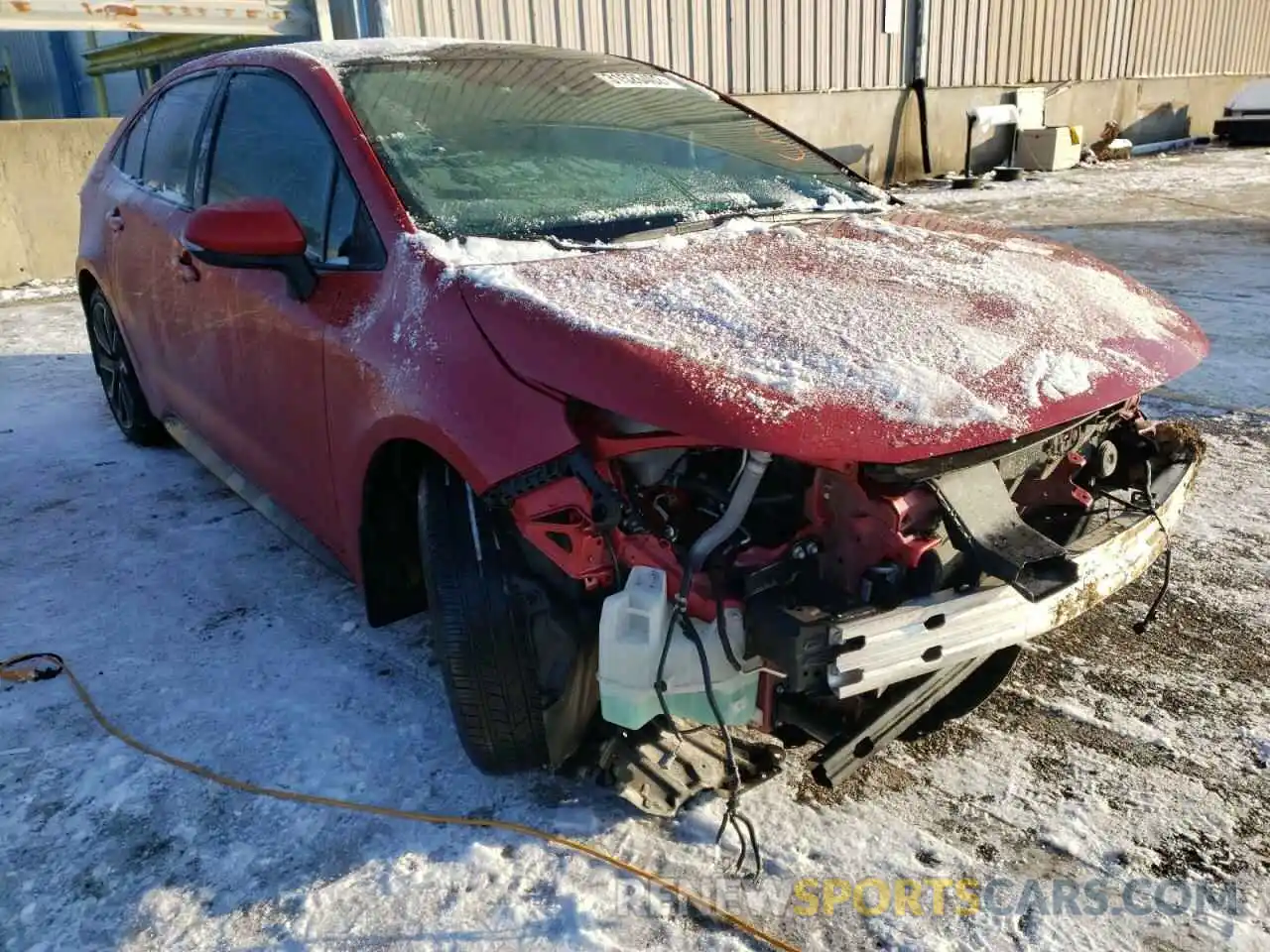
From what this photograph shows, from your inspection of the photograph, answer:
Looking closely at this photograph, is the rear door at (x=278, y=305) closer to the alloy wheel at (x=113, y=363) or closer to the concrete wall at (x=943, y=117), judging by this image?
the alloy wheel at (x=113, y=363)

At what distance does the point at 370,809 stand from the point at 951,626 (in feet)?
4.41

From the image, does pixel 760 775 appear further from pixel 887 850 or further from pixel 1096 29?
pixel 1096 29

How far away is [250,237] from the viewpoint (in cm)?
251

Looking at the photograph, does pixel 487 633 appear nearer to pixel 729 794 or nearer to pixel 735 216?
pixel 729 794

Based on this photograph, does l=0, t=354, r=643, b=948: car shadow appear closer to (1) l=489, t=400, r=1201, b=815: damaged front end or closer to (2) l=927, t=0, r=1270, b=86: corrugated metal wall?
(1) l=489, t=400, r=1201, b=815: damaged front end

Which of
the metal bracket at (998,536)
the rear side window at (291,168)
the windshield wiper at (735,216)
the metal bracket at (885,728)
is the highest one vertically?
the rear side window at (291,168)

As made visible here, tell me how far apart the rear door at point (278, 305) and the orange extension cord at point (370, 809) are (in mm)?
709

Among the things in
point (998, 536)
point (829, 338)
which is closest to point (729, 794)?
point (998, 536)

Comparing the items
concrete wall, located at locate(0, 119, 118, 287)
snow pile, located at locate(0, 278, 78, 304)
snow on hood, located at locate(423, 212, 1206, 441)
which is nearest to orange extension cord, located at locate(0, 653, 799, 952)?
snow on hood, located at locate(423, 212, 1206, 441)

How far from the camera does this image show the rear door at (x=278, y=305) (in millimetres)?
2648

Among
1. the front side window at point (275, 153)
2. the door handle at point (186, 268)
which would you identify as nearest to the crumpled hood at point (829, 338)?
the front side window at point (275, 153)

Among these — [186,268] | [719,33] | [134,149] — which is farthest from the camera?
[719,33]

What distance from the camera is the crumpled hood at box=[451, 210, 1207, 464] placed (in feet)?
6.15

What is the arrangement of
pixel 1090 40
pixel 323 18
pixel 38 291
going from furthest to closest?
pixel 1090 40 → pixel 323 18 → pixel 38 291
